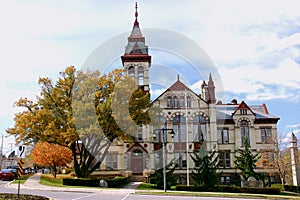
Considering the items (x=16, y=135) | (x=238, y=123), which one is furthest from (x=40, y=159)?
(x=238, y=123)

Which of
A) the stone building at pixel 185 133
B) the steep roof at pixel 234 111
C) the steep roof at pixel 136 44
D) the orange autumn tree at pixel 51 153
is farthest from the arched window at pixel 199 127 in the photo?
the orange autumn tree at pixel 51 153

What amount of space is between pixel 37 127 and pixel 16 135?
7.92 ft

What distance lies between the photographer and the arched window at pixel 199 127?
42.1m

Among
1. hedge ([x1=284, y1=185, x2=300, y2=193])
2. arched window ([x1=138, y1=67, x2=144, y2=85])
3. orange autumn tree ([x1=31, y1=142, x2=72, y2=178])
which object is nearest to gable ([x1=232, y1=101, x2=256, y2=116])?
hedge ([x1=284, y1=185, x2=300, y2=193])

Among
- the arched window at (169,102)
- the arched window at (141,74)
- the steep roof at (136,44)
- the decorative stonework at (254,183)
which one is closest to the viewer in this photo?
the decorative stonework at (254,183)

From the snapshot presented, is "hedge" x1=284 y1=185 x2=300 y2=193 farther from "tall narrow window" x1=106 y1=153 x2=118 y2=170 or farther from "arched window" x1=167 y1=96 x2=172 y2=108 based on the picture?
"tall narrow window" x1=106 y1=153 x2=118 y2=170

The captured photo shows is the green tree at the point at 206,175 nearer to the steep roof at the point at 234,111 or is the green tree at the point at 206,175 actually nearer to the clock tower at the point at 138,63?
the clock tower at the point at 138,63

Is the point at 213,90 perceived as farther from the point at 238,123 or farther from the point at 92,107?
the point at 92,107

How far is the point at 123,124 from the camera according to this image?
2800 cm

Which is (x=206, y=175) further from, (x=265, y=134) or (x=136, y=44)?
(x=136, y=44)

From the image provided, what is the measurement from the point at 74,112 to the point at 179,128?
18.3 meters

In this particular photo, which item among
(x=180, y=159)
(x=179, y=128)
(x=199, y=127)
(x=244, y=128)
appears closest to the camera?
(x=180, y=159)

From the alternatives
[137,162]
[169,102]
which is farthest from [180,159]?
[169,102]

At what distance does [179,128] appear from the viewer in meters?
42.0
